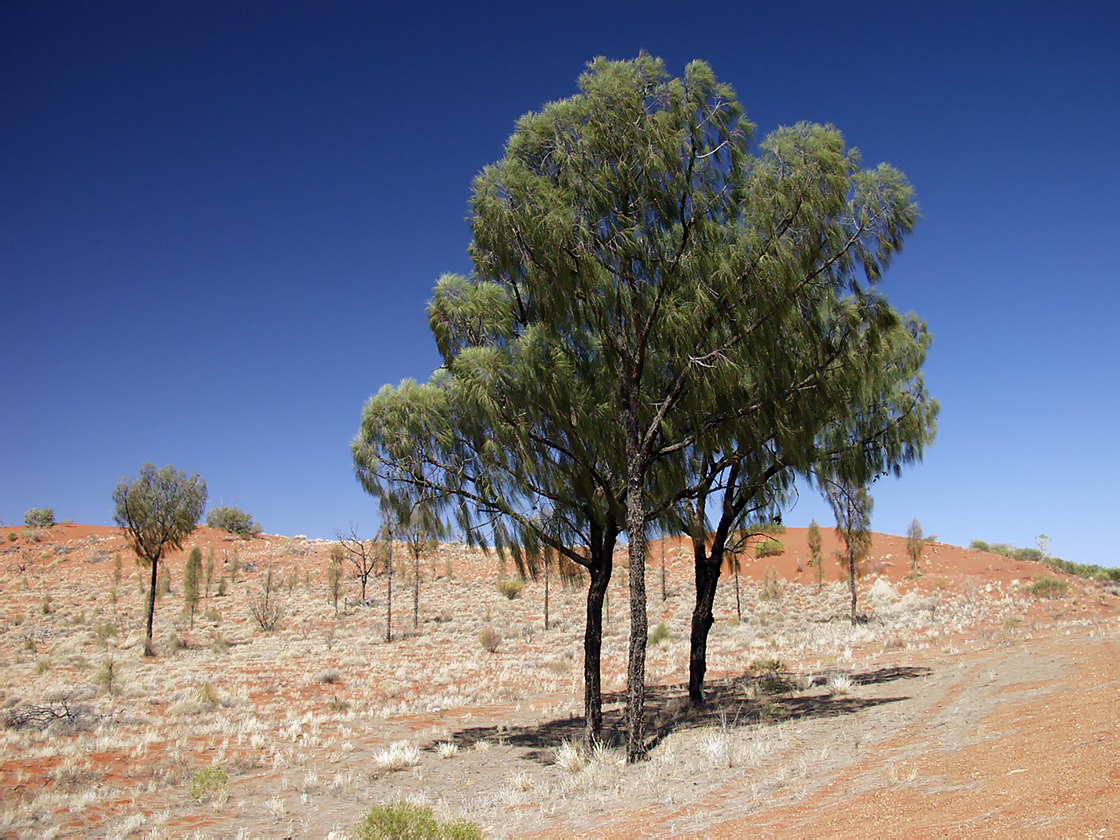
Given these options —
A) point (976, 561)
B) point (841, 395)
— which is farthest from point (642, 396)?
point (976, 561)

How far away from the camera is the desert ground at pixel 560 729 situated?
19.6ft

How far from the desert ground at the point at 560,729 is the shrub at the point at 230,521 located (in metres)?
40.3

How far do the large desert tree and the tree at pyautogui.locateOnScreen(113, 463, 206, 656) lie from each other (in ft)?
82.9

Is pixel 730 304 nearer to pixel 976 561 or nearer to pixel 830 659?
pixel 830 659

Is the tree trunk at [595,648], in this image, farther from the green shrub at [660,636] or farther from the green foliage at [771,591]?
the green foliage at [771,591]

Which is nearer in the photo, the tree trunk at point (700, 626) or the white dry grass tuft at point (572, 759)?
the white dry grass tuft at point (572, 759)

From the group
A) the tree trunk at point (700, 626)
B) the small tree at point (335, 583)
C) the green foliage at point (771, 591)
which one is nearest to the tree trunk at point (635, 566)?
the tree trunk at point (700, 626)

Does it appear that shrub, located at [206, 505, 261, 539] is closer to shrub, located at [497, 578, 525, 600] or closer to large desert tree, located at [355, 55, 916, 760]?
shrub, located at [497, 578, 525, 600]

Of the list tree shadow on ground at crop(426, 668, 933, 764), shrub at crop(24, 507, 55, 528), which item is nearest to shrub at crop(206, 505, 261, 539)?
shrub at crop(24, 507, 55, 528)

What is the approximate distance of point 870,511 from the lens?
16.2 m

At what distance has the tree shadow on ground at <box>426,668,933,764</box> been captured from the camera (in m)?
12.3

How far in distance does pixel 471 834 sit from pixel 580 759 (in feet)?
15.3

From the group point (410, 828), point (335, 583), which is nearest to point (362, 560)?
point (335, 583)

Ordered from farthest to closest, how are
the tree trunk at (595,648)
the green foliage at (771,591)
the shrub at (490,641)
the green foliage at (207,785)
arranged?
the green foliage at (771,591) → the shrub at (490,641) → the tree trunk at (595,648) → the green foliage at (207,785)
